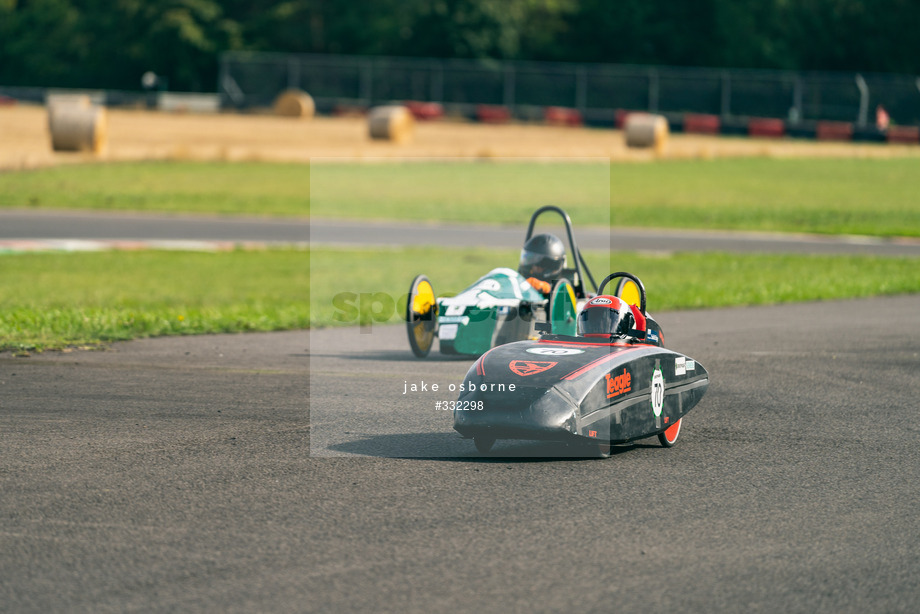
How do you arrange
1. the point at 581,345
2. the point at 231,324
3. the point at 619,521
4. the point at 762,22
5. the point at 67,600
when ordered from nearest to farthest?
the point at 67,600 → the point at 619,521 → the point at 581,345 → the point at 231,324 → the point at 762,22

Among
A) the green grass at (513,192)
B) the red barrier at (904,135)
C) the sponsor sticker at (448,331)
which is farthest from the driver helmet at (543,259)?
the red barrier at (904,135)

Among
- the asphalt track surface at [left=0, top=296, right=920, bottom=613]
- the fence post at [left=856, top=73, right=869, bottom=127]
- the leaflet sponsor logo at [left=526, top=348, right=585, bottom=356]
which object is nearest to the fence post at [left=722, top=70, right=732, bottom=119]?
the fence post at [left=856, top=73, right=869, bottom=127]

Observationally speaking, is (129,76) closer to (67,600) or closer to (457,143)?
(457,143)

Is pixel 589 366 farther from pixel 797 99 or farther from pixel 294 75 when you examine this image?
pixel 294 75

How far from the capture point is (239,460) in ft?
22.0

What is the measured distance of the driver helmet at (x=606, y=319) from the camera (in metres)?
7.34

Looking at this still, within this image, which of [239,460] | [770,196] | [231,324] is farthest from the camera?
[770,196]

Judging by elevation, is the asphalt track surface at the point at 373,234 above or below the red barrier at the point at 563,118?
below

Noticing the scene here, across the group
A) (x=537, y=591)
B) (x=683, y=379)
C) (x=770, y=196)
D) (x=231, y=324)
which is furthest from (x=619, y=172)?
(x=537, y=591)

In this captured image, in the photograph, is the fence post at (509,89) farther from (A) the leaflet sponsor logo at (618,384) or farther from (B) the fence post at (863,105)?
(A) the leaflet sponsor logo at (618,384)

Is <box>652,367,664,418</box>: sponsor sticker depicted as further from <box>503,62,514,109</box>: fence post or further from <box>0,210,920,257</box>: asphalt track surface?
<box>503,62,514,109</box>: fence post

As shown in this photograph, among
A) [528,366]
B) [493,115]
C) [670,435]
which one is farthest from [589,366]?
[493,115]

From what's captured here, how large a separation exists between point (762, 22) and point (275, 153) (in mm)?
35003

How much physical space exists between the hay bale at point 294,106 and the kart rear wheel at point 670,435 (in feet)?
160
